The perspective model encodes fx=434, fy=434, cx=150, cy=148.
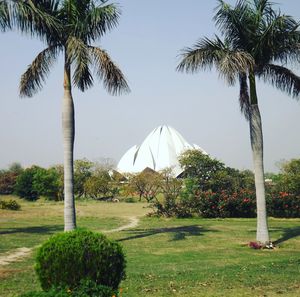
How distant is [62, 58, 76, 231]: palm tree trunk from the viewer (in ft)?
45.0

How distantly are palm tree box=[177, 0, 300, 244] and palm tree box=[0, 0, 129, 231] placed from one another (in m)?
2.72

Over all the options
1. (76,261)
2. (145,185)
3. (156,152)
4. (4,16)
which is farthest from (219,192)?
(156,152)

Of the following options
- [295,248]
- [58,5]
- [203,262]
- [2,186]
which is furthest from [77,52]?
[2,186]

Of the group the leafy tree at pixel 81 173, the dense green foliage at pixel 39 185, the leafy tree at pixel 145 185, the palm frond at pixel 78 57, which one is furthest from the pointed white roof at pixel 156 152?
the palm frond at pixel 78 57

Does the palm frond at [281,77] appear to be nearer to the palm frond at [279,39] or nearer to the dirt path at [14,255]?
the palm frond at [279,39]

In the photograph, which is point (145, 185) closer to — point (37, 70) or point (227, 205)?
point (227, 205)

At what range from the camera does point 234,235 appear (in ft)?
56.2

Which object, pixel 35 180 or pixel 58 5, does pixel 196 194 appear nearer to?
pixel 58 5

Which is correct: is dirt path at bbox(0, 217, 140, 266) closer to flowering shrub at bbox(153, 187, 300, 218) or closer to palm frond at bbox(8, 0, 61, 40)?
palm frond at bbox(8, 0, 61, 40)

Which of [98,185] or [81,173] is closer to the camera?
[98,185]

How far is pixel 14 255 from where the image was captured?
1266cm

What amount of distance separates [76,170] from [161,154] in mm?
35769

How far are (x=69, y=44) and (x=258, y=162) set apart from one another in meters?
7.14

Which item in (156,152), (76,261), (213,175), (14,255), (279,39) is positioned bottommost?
(14,255)
